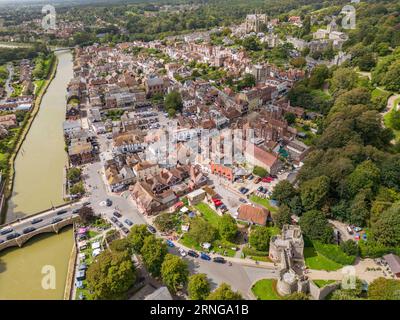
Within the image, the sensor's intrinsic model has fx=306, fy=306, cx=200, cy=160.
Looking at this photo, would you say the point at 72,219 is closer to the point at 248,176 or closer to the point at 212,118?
the point at 248,176

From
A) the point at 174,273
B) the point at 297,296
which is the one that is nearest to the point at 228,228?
the point at 174,273

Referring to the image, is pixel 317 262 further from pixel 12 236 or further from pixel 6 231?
pixel 6 231

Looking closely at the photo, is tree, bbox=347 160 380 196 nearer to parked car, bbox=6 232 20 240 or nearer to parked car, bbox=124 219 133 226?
parked car, bbox=124 219 133 226

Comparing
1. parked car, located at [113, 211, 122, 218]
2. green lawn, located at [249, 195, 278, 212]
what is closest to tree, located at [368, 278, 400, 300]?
green lawn, located at [249, 195, 278, 212]

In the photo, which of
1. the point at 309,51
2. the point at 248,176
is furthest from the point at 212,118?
the point at 309,51

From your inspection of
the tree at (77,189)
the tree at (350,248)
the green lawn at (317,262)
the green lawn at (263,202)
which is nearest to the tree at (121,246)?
the tree at (77,189)

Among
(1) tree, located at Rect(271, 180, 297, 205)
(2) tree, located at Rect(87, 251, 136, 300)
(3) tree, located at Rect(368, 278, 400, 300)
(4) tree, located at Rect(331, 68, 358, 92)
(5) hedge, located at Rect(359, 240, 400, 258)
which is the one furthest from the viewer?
(4) tree, located at Rect(331, 68, 358, 92)

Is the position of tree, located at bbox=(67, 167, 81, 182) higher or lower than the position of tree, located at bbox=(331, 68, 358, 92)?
lower
